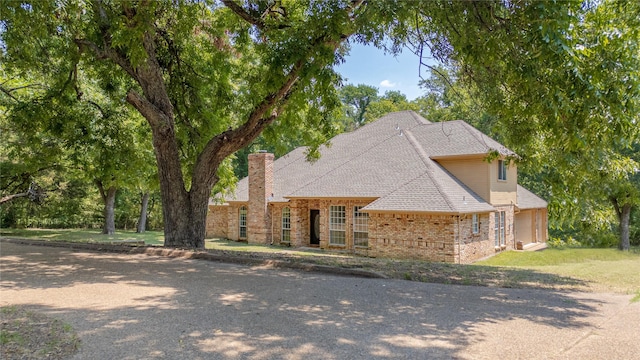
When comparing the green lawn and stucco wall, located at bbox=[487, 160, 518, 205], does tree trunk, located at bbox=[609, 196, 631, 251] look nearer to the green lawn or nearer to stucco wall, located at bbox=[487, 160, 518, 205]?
the green lawn

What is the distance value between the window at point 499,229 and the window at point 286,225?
10347 mm

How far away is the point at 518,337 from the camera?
427 cm

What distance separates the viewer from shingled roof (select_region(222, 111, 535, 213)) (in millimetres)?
17438

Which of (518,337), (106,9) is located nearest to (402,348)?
(518,337)

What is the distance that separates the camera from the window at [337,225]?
65.8ft

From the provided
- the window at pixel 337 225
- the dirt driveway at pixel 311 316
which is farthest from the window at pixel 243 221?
the dirt driveway at pixel 311 316

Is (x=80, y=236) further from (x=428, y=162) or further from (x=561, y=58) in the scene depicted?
(x=561, y=58)

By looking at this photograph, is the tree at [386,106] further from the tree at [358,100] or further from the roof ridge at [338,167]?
the roof ridge at [338,167]

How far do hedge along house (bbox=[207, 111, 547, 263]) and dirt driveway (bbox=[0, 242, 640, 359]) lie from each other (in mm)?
8883

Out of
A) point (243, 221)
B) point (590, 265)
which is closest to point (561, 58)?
point (590, 265)

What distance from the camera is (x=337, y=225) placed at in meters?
20.3

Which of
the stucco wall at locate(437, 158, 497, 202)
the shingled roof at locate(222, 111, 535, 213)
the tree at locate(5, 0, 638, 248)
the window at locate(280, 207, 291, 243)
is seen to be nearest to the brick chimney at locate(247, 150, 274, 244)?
the shingled roof at locate(222, 111, 535, 213)

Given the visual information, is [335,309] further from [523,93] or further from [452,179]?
Answer: [452,179]

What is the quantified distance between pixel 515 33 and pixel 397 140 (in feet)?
54.7
